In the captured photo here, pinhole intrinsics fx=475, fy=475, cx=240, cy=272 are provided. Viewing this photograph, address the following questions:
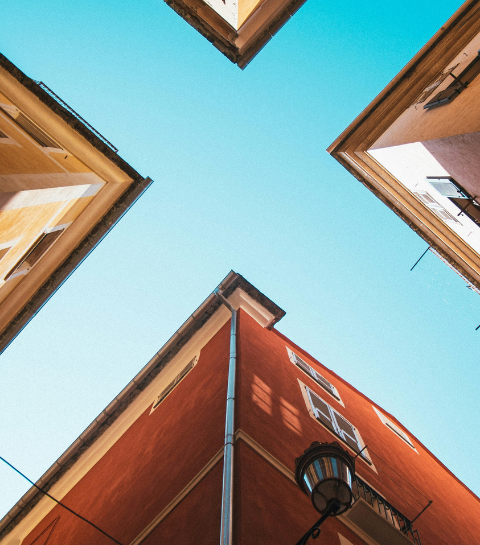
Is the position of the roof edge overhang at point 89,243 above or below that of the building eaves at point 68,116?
below

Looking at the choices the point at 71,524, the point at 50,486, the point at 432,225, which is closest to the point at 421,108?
the point at 432,225

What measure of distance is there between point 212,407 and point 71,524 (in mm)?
4414

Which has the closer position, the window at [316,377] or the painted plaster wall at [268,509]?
the painted plaster wall at [268,509]

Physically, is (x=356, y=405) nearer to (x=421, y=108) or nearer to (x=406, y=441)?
(x=406, y=441)

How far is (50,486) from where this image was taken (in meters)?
12.4

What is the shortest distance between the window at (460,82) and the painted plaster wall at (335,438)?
6.03 metres

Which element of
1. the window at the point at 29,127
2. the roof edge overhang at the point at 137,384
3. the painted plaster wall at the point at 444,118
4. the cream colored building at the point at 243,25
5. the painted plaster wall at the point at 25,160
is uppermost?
the painted plaster wall at the point at 444,118

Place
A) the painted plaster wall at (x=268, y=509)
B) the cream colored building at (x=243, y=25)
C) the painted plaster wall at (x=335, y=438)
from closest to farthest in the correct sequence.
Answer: the painted plaster wall at (x=268, y=509)
the painted plaster wall at (x=335, y=438)
the cream colored building at (x=243, y=25)

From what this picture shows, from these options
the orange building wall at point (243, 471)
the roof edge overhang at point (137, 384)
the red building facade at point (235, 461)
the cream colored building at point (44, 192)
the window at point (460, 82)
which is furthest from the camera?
the roof edge overhang at point (137, 384)

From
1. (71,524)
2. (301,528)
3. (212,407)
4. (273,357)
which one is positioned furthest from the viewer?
(273,357)

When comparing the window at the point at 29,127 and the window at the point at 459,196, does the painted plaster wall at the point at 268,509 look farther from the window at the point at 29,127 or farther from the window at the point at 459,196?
the window at the point at 29,127

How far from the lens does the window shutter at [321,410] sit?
8578mm

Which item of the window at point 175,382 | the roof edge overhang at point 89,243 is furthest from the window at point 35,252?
the window at point 175,382

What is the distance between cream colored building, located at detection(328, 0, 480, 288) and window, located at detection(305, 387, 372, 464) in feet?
15.5
